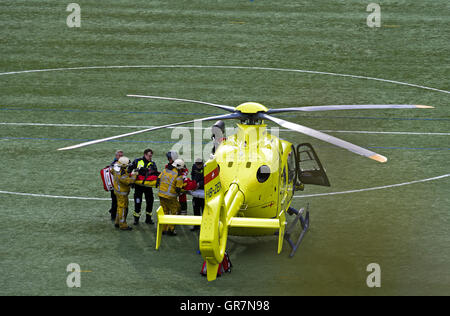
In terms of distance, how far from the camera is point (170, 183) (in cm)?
2009

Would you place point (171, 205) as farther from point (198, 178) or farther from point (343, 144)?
point (343, 144)

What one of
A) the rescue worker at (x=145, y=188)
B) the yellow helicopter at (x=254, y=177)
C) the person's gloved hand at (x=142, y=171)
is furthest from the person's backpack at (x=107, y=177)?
the yellow helicopter at (x=254, y=177)

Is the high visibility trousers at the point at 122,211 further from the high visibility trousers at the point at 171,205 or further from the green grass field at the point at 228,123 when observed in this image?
the high visibility trousers at the point at 171,205

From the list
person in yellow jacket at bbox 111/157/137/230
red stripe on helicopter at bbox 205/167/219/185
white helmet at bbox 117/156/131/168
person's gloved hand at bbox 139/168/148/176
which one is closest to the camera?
red stripe on helicopter at bbox 205/167/219/185

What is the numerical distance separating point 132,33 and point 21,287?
1003 inches

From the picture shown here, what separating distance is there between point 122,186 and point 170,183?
1.42 m

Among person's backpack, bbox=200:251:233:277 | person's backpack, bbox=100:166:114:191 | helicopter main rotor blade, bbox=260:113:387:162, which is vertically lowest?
person's backpack, bbox=200:251:233:277

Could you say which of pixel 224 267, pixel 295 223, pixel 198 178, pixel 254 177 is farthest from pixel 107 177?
pixel 295 223

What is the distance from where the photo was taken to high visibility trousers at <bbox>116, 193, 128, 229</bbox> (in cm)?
2073

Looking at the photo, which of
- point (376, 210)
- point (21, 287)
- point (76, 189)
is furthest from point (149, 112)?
point (21, 287)

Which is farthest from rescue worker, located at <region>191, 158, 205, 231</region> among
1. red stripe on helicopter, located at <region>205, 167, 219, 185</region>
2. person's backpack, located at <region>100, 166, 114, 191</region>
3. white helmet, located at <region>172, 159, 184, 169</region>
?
red stripe on helicopter, located at <region>205, 167, 219, 185</region>

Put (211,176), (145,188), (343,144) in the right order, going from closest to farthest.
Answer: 1. (343,144)
2. (211,176)
3. (145,188)

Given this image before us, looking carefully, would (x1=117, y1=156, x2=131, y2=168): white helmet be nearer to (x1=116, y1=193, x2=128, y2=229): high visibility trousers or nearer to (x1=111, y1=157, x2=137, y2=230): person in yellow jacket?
(x1=111, y1=157, x2=137, y2=230): person in yellow jacket

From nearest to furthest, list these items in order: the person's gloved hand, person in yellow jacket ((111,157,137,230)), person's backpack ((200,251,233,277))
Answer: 1. person's backpack ((200,251,233,277))
2. person in yellow jacket ((111,157,137,230))
3. the person's gloved hand
